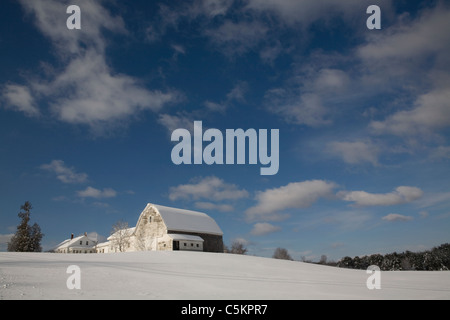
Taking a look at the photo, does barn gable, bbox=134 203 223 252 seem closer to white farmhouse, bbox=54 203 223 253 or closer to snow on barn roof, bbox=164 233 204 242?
white farmhouse, bbox=54 203 223 253

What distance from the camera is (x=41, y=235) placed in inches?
2202

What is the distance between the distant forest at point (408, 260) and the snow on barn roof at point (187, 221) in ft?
104

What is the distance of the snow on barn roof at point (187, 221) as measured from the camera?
4338 cm

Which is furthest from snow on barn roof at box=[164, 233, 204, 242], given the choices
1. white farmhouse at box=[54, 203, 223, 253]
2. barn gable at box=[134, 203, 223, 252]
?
barn gable at box=[134, 203, 223, 252]

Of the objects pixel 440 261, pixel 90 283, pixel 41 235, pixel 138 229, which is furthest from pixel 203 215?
pixel 90 283

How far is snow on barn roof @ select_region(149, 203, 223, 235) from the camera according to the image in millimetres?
43375

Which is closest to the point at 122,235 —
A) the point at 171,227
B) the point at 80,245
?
the point at 171,227

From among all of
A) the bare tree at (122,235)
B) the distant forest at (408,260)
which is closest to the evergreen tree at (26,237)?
the bare tree at (122,235)

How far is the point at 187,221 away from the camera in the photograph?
149 ft

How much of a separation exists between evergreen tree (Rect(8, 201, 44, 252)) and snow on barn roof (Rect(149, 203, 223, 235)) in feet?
85.5

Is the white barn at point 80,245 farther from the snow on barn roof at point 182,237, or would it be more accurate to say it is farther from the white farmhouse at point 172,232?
the snow on barn roof at point 182,237

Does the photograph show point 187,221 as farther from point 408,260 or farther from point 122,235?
point 408,260
